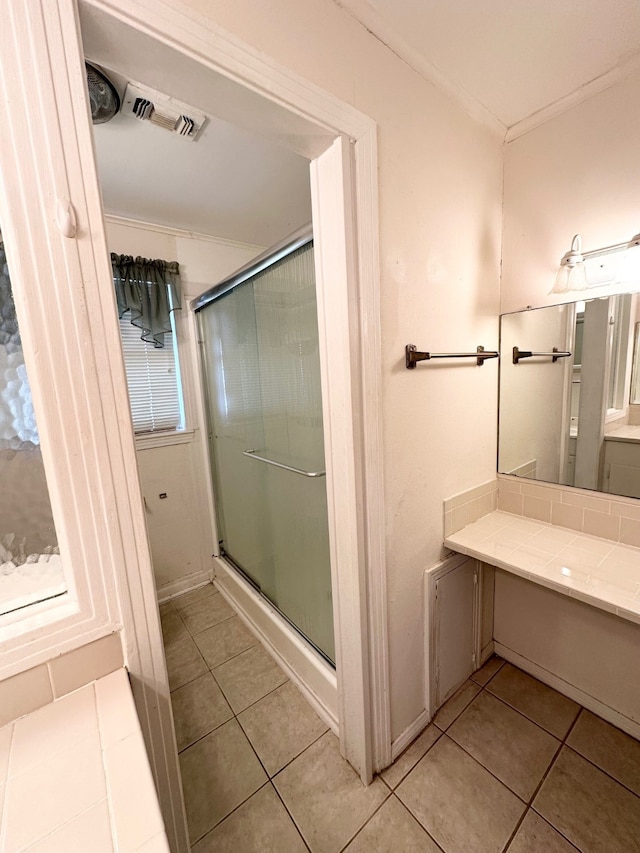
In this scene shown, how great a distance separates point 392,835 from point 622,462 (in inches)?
56.7

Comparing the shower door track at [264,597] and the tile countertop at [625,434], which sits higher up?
the tile countertop at [625,434]

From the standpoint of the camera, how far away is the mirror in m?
1.19

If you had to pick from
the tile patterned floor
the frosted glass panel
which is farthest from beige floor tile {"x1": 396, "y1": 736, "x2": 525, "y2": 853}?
the frosted glass panel

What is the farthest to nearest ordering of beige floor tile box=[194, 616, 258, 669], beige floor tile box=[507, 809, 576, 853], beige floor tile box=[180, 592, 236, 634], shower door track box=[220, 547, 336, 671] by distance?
beige floor tile box=[180, 592, 236, 634]
beige floor tile box=[194, 616, 258, 669]
shower door track box=[220, 547, 336, 671]
beige floor tile box=[507, 809, 576, 853]

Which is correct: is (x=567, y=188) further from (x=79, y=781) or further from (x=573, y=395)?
(x=79, y=781)

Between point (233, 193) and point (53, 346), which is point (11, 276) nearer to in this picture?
point (53, 346)

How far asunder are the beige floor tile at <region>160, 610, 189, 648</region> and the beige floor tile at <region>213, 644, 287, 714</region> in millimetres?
353

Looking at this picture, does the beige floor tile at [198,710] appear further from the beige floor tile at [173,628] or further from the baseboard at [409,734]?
the baseboard at [409,734]

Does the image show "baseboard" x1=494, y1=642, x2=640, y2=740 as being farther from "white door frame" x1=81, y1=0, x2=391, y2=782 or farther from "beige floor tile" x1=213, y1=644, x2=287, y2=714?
"beige floor tile" x1=213, y1=644, x2=287, y2=714

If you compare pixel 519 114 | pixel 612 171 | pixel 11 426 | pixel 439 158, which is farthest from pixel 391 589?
pixel 519 114

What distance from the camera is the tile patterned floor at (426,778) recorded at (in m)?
0.99

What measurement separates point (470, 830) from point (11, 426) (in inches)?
64.9

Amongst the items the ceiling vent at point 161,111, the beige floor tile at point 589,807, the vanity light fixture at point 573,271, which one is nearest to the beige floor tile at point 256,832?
the beige floor tile at point 589,807

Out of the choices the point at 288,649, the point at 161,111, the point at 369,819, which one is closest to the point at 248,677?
the point at 288,649
